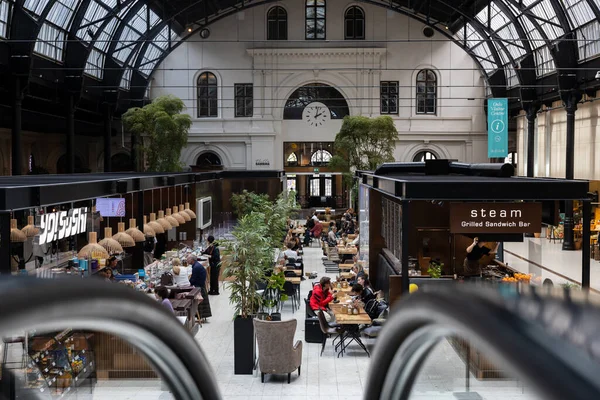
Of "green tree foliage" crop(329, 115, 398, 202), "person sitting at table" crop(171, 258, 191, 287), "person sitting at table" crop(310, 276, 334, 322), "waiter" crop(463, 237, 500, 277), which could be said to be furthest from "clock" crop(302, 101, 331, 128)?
"person sitting at table" crop(310, 276, 334, 322)

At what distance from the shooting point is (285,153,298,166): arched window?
39.5 m

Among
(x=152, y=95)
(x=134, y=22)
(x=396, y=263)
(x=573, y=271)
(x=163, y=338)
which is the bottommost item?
(x=573, y=271)

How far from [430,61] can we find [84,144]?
19330 mm

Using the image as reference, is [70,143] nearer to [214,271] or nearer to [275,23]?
[214,271]

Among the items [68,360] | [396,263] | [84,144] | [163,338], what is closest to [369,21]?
[84,144]

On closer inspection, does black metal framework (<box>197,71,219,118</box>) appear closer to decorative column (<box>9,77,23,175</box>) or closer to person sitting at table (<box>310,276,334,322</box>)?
decorative column (<box>9,77,23,175</box>)

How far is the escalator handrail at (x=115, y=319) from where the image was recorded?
0.73 metres

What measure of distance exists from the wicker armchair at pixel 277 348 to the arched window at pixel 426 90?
3018 cm

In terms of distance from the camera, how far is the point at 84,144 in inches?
1503

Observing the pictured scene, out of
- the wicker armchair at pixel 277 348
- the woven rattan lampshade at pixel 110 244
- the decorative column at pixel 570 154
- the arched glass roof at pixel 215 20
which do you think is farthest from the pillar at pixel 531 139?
the wicker armchair at pixel 277 348

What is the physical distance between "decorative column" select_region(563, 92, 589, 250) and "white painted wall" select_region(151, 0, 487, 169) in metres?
12.1

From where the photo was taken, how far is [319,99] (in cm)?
3834

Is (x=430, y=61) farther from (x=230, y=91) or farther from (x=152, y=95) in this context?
(x=152, y=95)

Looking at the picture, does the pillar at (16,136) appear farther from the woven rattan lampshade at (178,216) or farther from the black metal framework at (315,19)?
the black metal framework at (315,19)
